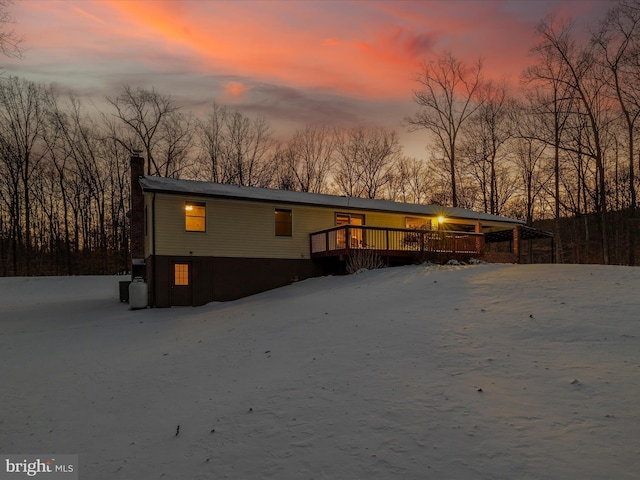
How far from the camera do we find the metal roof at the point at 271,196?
17.7m

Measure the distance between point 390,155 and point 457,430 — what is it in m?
40.4

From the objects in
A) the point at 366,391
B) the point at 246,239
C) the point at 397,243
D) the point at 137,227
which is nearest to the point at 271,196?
the point at 246,239

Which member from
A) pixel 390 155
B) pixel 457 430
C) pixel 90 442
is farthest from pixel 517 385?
pixel 390 155

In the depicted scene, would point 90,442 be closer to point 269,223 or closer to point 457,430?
point 457,430

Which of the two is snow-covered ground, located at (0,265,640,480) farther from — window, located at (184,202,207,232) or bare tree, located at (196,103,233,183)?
bare tree, located at (196,103,233,183)

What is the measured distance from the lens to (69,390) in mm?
6934

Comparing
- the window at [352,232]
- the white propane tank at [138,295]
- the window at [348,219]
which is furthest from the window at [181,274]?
the window at [348,219]

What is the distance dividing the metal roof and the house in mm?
58

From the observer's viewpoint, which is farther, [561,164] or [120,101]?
[120,101]

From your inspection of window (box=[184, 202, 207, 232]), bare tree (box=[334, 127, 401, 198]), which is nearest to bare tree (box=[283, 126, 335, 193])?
bare tree (box=[334, 127, 401, 198])

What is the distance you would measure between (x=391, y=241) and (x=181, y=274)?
1033cm

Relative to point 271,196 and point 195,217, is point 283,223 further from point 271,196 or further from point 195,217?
point 195,217

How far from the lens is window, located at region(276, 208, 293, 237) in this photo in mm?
20125

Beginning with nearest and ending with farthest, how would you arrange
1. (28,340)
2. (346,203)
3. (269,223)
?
(28,340) < (269,223) < (346,203)
